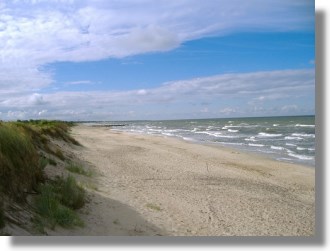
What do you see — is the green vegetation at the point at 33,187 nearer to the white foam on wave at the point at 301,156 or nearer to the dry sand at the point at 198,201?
the dry sand at the point at 198,201

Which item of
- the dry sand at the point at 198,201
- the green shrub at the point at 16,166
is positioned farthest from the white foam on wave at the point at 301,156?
the green shrub at the point at 16,166

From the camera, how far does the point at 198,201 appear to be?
6.88m

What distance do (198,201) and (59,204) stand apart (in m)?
2.74

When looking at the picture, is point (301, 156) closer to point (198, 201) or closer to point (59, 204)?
point (198, 201)

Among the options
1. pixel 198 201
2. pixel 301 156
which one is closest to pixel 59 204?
pixel 198 201

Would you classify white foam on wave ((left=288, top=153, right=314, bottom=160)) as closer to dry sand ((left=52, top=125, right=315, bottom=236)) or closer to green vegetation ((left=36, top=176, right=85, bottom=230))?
dry sand ((left=52, top=125, right=315, bottom=236))

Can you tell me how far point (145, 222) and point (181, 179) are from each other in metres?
3.85

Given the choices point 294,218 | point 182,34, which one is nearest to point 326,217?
point 294,218

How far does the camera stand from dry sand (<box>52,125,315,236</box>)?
17.1 feet

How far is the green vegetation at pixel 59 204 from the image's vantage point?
4754 mm

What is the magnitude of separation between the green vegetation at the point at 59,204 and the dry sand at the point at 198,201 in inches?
5.7

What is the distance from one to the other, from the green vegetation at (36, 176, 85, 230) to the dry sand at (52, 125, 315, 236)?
145 mm

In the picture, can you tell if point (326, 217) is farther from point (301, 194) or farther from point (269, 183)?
point (269, 183)

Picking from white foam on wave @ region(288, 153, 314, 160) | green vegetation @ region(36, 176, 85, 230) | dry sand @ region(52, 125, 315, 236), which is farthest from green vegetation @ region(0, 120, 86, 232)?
white foam on wave @ region(288, 153, 314, 160)
